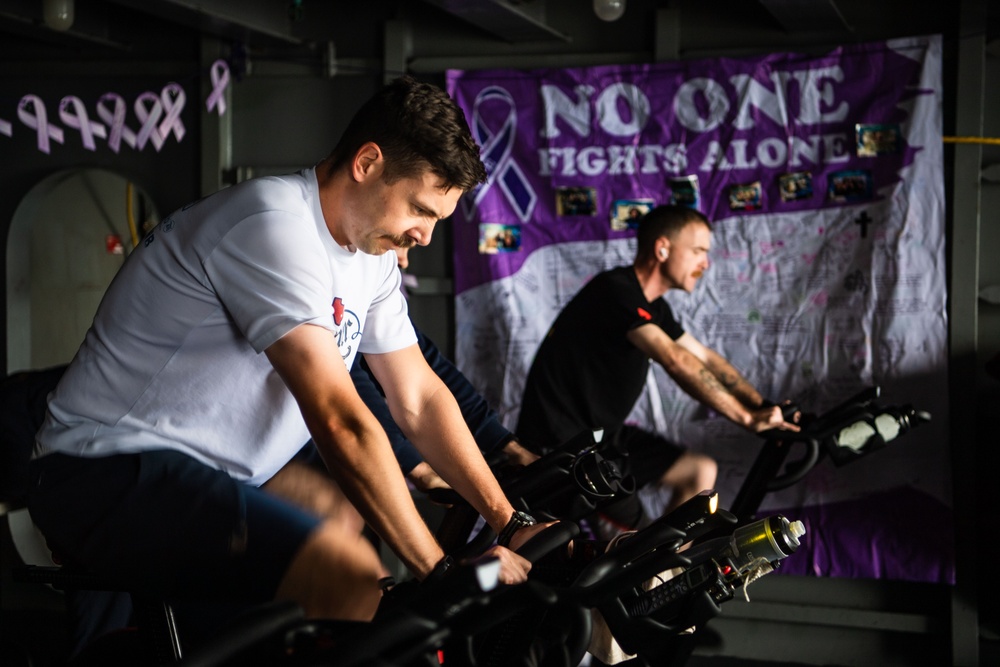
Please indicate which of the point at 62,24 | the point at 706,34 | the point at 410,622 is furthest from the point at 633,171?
the point at 410,622

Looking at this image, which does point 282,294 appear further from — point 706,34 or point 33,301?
point 33,301

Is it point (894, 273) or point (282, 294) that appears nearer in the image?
point (282, 294)

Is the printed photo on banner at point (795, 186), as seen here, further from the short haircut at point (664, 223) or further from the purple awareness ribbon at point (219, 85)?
the purple awareness ribbon at point (219, 85)

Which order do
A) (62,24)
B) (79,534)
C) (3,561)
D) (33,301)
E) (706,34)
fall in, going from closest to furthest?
(79,534)
(62,24)
(706,34)
(3,561)
(33,301)

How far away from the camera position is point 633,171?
164 inches

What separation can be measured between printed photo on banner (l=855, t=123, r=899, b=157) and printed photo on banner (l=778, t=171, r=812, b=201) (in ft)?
0.73

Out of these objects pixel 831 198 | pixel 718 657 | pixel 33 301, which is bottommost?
pixel 718 657

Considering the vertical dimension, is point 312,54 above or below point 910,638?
above

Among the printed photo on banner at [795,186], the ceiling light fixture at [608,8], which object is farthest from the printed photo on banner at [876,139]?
the ceiling light fixture at [608,8]

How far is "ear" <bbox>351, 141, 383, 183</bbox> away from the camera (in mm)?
1775

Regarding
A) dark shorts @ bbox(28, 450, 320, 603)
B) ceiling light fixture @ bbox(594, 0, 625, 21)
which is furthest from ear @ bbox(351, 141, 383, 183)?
ceiling light fixture @ bbox(594, 0, 625, 21)

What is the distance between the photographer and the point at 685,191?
410 centimetres

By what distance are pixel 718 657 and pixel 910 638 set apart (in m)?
0.75

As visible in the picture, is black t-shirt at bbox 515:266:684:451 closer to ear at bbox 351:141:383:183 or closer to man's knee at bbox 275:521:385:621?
ear at bbox 351:141:383:183
